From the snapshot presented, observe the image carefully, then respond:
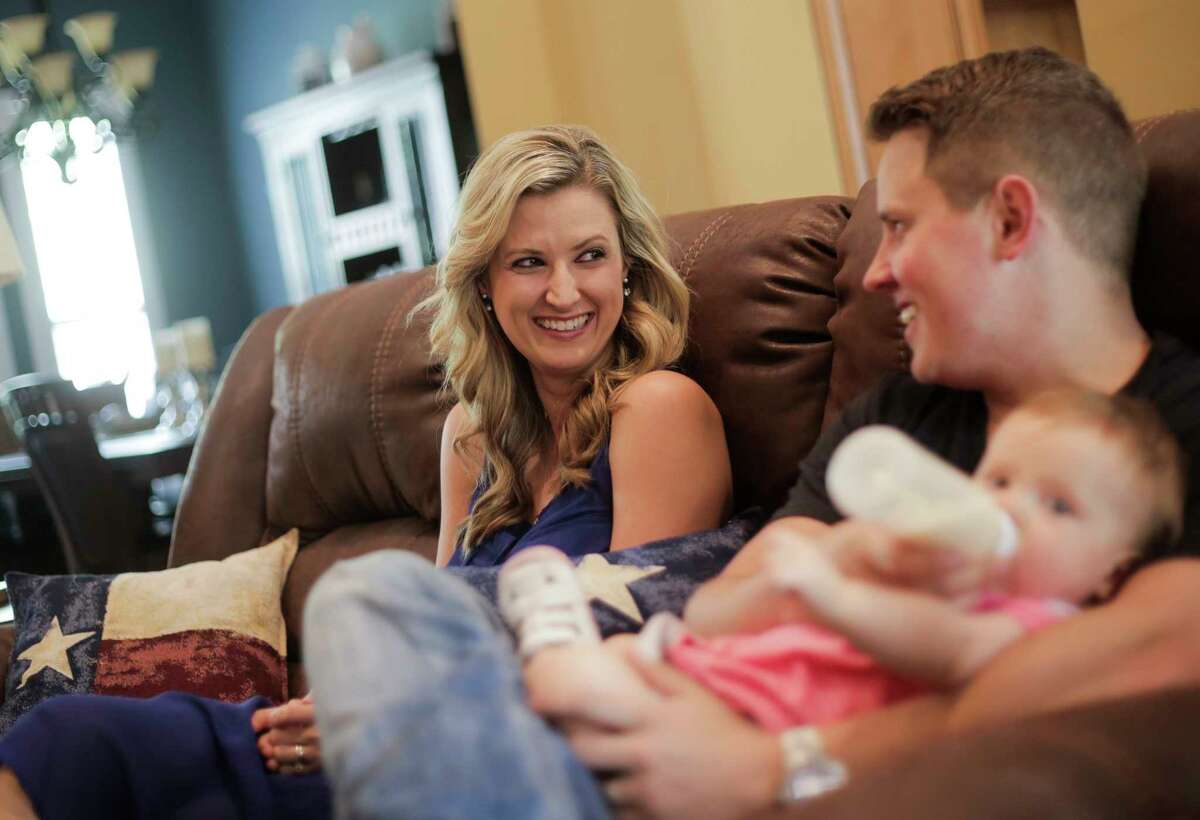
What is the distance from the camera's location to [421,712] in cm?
84

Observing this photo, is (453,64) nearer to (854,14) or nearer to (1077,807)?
(854,14)

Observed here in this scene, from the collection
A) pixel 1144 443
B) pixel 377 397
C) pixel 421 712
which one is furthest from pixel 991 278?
pixel 377 397

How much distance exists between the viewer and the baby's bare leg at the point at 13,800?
4.31 ft

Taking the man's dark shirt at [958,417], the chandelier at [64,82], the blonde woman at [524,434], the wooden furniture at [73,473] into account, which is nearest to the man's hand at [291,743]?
the blonde woman at [524,434]

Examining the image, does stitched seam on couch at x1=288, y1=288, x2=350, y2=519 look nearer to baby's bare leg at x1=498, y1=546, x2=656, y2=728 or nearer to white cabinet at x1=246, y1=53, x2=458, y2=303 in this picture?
baby's bare leg at x1=498, y1=546, x2=656, y2=728

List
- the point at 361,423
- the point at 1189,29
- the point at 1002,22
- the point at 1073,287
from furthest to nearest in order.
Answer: the point at 1002,22
the point at 1189,29
the point at 361,423
the point at 1073,287

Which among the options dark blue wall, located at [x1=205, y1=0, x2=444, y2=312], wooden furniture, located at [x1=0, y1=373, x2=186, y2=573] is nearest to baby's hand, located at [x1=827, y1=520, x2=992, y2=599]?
wooden furniture, located at [x1=0, y1=373, x2=186, y2=573]

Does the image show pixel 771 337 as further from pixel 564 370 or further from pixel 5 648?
pixel 5 648

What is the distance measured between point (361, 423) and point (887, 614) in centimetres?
137

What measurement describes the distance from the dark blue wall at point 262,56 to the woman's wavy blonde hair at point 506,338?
5200mm

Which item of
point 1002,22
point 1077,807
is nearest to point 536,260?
point 1077,807

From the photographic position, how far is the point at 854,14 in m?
2.71

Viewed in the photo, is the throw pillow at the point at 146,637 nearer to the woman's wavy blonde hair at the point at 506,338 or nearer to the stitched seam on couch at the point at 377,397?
the stitched seam on couch at the point at 377,397

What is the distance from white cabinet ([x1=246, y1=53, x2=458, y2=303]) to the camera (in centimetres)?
646
